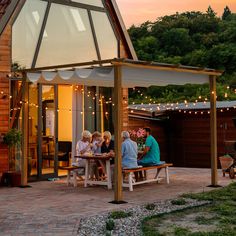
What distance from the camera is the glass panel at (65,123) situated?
48.0 ft

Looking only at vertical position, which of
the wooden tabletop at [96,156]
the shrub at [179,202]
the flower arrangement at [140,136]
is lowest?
the shrub at [179,202]

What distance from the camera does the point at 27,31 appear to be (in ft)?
42.3

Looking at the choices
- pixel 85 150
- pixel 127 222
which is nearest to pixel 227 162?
pixel 85 150

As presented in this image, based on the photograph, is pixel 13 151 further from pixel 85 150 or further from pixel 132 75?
pixel 132 75

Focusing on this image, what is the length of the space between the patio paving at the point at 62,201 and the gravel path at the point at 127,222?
0.17m

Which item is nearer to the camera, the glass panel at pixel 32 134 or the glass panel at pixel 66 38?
the glass panel at pixel 32 134

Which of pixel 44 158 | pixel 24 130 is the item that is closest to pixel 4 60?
pixel 24 130

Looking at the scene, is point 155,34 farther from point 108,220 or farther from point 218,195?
point 108,220

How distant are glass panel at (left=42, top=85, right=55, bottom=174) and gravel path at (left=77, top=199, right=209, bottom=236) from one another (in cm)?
477

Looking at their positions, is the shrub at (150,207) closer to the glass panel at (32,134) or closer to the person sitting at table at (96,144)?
the person sitting at table at (96,144)

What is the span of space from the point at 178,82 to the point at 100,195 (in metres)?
3.12

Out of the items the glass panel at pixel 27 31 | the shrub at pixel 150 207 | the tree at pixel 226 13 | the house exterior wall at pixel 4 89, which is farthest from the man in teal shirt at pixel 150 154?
the tree at pixel 226 13

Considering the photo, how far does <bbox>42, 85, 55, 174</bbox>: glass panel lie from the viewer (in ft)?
43.0

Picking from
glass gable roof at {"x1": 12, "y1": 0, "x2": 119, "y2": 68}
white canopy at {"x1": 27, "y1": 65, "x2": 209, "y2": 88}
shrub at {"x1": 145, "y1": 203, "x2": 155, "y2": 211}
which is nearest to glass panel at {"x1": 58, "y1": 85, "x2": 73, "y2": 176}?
glass gable roof at {"x1": 12, "y1": 0, "x2": 119, "y2": 68}
